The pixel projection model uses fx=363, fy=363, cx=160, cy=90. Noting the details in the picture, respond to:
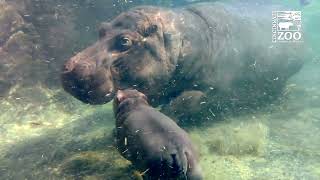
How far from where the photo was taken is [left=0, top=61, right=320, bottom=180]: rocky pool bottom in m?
5.48

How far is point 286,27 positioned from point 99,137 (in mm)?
6802

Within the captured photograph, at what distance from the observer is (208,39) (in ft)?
26.9

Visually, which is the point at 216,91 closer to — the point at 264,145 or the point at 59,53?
the point at 264,145

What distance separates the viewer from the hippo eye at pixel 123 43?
21.5ft

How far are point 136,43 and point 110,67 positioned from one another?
29.9 inches

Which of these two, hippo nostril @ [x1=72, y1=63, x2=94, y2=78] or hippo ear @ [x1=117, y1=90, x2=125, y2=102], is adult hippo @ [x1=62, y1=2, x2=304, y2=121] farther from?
hippo ear @ [x1=117, y1=90, x2=125, y2=102]

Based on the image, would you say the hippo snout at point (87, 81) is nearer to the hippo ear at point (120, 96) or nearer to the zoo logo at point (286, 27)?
the hippo ear at point (120, 96)

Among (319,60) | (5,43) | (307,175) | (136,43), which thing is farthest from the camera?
(319,60)

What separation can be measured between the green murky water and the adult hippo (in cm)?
60

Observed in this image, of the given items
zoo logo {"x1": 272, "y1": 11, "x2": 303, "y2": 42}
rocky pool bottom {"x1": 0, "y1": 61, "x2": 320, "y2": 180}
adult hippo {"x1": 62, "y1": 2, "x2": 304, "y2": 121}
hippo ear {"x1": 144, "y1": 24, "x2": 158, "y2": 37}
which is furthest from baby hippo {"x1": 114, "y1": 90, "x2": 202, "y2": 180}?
zoo logo {"x1": 272, "y1": 11, "x2": 303, "y2": 42}

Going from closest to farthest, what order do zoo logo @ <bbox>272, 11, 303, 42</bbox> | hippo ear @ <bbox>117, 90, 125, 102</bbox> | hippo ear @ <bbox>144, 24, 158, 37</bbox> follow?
hippo ear @ <bbox>117, 90, 125, 102</bbox> < hippo ear @ <bbox>144, 24, 158, 37</bbox> < zoo logo @ <bbox>272, 11, 303, 42</bbox>

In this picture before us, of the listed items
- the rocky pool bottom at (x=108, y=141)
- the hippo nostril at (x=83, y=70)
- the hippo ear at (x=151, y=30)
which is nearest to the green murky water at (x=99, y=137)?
the rocky pool bottom at (x=108, y=141)

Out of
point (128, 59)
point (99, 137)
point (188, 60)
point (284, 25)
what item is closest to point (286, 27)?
point (284, 25)

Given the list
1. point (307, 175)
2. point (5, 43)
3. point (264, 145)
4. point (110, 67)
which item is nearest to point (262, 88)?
point (264, 145)
